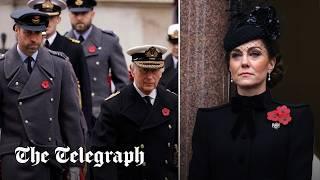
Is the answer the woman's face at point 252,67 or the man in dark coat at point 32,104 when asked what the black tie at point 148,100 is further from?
the woman's face at point 252,67

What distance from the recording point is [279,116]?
14.1 ft

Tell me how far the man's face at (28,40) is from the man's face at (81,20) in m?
0.45

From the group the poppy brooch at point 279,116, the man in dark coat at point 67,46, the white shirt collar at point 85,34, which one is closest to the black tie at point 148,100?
the man in dark coat at point 67,46

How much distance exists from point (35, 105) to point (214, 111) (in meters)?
1.37

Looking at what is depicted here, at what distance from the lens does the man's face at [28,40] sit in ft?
16.3

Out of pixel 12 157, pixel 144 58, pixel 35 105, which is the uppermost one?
pixel 144 58

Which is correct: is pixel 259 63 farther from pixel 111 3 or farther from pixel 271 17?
pixel 111 3

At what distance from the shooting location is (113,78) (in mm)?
5375

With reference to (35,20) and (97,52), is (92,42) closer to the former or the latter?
(97,52)

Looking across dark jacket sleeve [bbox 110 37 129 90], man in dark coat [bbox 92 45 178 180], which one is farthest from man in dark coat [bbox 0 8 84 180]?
dark jacket sleeve [bbox 110 37 129 90]

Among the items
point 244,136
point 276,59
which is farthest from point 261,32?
point 244,136

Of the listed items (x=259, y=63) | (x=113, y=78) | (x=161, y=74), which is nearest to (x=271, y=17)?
(x=259, y=63)

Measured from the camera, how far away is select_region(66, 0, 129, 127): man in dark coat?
17.5 feet

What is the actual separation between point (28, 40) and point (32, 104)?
0.47 m
